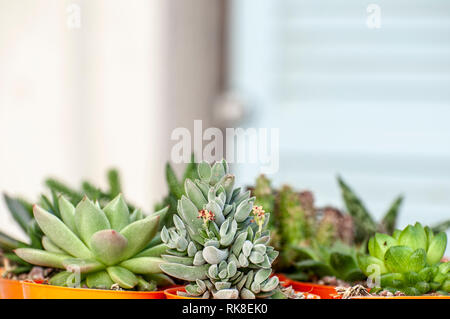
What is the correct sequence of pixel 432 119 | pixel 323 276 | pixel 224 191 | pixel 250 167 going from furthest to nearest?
pixel 432 119 → pixel 250 167 → pixel 323 276 → pixel 224 191

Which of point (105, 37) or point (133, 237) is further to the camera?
point (105, 37)

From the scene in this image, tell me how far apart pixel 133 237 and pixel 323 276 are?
244mm

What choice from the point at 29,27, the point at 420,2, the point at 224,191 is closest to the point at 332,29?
the point at 420,2

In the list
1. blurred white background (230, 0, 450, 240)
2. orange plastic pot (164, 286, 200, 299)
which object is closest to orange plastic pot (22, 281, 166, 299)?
orange plastic pot (164, 286, 200, 299)

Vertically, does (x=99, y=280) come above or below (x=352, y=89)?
below

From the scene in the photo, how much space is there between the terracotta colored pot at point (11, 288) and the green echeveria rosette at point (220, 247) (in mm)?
209

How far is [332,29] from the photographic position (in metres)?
2.48

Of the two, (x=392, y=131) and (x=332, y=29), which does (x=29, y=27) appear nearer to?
(x=332, y=29)

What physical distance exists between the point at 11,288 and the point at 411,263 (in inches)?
15.8

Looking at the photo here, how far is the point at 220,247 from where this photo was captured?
0.52 meters

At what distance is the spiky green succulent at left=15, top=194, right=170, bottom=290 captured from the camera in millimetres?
581

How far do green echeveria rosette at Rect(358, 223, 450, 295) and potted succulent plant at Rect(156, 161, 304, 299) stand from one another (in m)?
0.11

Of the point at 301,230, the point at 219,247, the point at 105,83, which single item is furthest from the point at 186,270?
the point at 105,83

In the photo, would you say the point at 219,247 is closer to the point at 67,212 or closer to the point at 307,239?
the point at 67,212
